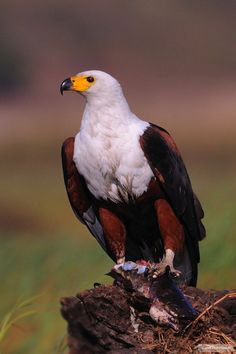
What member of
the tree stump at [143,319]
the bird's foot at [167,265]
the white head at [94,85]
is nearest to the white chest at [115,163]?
the white head at [94,85]

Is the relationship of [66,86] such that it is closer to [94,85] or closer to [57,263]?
[94,85]

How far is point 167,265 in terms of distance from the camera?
295 inches

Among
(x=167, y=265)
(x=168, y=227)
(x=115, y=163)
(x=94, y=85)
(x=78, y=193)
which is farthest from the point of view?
(x=78, y=193)

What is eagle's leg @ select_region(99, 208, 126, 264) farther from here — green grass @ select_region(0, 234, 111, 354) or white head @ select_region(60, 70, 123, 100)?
green grass @ select_region(0, 234, 111, 354)

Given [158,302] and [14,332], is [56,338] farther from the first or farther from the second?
[158,302]

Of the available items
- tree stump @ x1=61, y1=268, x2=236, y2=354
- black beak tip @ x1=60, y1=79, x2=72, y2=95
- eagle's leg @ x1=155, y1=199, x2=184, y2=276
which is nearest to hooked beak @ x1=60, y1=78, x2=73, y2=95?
black beak tip @ x1=60, y1=79, x2=72, y2=95

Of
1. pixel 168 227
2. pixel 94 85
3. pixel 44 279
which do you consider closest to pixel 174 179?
pixel 168 227

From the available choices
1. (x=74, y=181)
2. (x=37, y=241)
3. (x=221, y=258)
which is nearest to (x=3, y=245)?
(x=37, y=241)

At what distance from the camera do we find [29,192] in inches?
782

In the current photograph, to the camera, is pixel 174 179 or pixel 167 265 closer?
pixel 167 265

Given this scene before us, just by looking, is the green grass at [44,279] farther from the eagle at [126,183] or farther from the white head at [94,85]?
the white head at [94,85]

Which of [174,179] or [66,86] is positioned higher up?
[66,86]

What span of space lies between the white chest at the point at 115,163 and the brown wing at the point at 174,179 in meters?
0.06

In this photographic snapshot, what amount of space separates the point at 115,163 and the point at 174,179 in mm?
508
